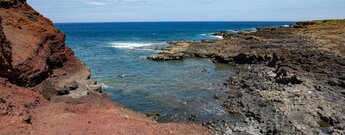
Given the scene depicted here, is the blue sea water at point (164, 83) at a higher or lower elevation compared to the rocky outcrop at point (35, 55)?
lower

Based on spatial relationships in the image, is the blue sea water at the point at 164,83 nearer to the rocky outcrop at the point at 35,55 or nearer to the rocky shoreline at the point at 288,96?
the rocky shoreline at the point at 288,96

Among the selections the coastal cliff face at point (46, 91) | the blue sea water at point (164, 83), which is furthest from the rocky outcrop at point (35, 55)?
the blue sea water at point (164, 83)

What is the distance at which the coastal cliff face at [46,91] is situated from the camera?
20.5 meters

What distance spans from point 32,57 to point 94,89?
540cm

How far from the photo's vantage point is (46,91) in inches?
1085

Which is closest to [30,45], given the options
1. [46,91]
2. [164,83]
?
[46,91]

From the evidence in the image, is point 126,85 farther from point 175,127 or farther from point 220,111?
point 175,127

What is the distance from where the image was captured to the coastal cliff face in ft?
67.2

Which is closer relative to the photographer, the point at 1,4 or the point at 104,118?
the point at 104,118

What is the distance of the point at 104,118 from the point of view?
22.7 metres

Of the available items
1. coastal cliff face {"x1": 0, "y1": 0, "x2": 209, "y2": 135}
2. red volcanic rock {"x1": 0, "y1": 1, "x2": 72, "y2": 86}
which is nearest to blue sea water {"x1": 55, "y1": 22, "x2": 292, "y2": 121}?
coastal cliff face {"x1": 0, "y1": 0, "x2": 209, "y2": 135}

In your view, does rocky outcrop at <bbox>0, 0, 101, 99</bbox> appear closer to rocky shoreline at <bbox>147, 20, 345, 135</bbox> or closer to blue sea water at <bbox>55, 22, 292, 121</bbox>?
blue sea water at <bbox>55, 22, 292, 121</bbox>

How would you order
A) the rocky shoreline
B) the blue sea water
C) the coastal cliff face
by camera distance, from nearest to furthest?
1. the coastal cliff face
2. the rocky shoreline
3. the blue sea water

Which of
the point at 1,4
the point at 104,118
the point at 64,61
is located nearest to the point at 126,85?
the point at 64,61
